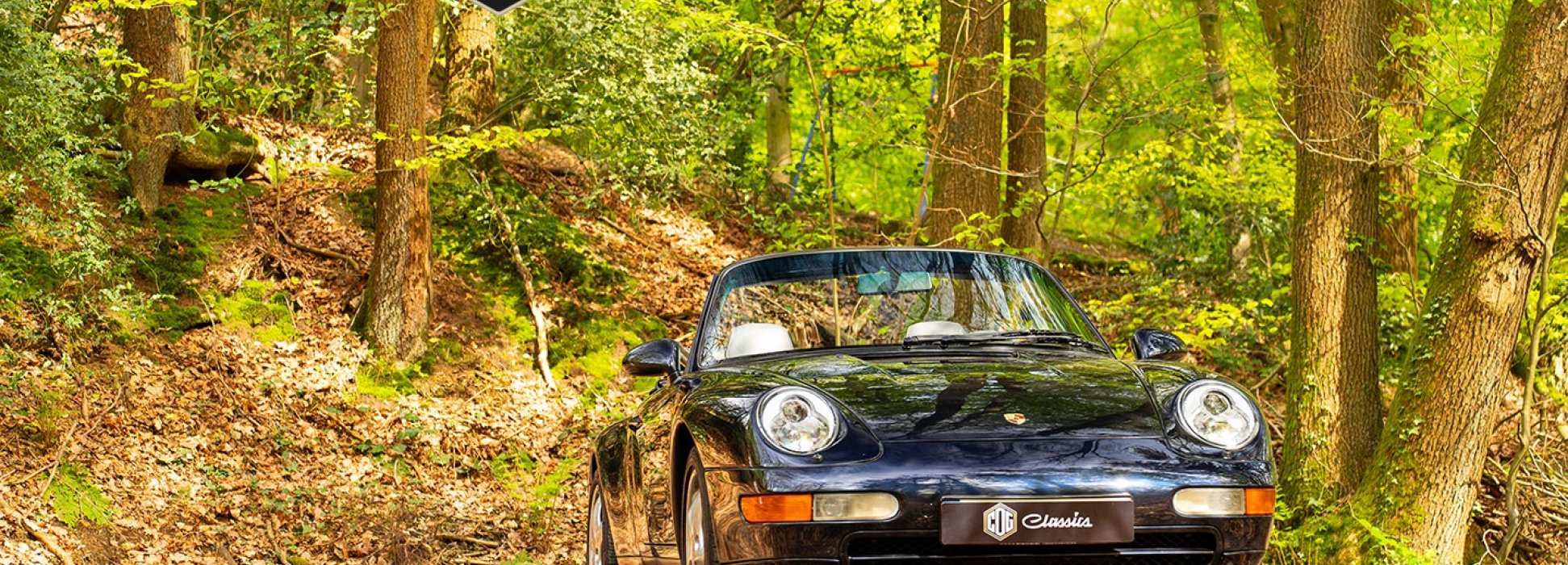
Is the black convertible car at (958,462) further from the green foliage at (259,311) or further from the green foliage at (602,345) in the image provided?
the green foliage at (602,345)

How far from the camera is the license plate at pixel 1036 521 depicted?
4312mm

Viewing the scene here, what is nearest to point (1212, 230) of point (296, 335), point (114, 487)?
point (296, 335)

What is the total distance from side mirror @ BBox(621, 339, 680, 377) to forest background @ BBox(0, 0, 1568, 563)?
15.5 feet

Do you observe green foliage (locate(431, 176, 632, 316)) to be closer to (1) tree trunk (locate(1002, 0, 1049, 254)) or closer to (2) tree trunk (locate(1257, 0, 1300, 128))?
(1) tree trunk (locate(1002, 0, 1049, 254))

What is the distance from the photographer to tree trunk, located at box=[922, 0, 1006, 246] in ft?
46.9

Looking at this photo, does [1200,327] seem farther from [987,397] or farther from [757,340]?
[987,397]

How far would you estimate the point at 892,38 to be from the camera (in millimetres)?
17625

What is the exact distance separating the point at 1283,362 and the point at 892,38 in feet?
19.1

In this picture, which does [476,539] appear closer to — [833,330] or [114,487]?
[114,487]

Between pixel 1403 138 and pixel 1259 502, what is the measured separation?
860 cm

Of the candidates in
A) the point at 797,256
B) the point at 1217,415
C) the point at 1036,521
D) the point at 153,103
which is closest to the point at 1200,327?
the point at 797,256

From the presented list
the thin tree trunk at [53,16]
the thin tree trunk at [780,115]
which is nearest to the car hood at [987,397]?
the thin tree trunk at [53,16]

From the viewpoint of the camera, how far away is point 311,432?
1248 cm

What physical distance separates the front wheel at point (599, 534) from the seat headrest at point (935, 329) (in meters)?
1.70
